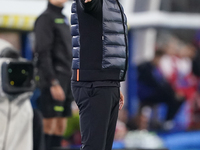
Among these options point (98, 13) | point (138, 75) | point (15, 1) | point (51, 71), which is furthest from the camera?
point (138, 75)

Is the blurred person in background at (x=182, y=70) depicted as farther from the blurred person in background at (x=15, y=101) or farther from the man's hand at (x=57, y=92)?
the blurred person in background at (x=15, y=101)

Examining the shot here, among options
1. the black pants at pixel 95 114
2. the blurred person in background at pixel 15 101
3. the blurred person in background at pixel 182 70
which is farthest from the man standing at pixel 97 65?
the blurred person in background at pixel 182 70

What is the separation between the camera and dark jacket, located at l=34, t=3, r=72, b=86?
5734mm

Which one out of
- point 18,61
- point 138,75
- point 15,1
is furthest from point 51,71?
point 138,75

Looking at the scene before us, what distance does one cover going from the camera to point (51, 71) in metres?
5.73

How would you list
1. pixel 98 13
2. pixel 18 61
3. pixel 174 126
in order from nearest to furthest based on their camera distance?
1. pixel 98 13
2. pixel 18 61
3. pixel 174 126

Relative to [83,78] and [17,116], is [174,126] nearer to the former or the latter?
[17,116]

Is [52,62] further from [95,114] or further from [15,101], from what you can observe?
[95,114]

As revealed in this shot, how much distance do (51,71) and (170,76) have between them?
4.74 m

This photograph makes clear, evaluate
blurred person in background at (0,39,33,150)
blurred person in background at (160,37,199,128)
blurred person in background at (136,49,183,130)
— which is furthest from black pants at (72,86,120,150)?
blurred person in background at (160,37,199,128)

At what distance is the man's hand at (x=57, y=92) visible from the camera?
A: 5703mm

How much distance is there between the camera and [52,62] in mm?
5879

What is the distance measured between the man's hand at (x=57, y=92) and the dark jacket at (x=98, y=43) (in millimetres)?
1709

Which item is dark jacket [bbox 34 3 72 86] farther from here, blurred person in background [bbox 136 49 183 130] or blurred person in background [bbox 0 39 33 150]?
blurred person in background [bbox 136 49 183 130]
